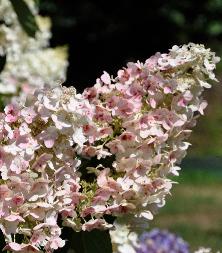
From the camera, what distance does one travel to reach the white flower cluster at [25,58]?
4.05 meters

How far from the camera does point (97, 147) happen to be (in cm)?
173

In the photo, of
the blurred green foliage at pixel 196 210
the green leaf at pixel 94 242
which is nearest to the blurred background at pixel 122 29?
the blurred green foliage at pixel 196 210

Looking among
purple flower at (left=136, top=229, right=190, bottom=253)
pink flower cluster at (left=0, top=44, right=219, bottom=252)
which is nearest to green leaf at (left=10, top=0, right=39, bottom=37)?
pink flower cluster at (left=0, top=44, right=219, bottom=252)

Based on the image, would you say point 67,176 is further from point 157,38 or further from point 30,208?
point 157,38

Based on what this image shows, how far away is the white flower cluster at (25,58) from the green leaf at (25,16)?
39.8 inches

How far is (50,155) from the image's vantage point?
163 cm

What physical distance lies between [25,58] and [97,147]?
3.00 meters

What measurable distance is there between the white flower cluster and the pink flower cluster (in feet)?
6.18

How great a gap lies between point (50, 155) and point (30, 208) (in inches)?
3.3

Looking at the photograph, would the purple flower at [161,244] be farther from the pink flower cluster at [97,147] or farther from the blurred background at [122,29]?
the blurred background at [122,29]

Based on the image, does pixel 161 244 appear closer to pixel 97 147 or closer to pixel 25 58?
pixel 25 58

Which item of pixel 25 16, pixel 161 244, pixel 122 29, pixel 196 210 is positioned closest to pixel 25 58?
pixel 161 244

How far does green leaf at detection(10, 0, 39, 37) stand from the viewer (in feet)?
8.18

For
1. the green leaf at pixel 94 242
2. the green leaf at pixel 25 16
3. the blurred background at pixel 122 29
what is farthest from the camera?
the blurred background at pixel 122 29
